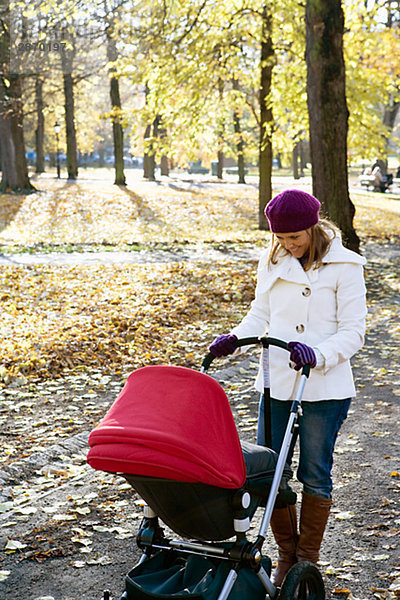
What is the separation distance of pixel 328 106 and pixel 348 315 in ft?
27.5

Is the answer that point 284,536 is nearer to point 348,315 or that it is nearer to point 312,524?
point 312,524

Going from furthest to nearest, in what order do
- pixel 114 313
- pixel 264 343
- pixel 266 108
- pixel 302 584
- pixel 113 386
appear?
pixel 266 108, pixel 114 313, pixel 113 386, pixel 264 343, pixel 302 584

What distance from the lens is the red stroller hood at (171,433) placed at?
8.99 feet

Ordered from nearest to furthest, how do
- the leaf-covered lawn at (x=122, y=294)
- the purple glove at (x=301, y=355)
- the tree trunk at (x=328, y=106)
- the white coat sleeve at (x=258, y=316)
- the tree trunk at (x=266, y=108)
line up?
1. the purple glove at (x=301, y=355)
2. the white coat sleeve at (x=258, y=316)
3. the leaf-covered lawn at (x=122, y=294)
4. the tree trunk at (x=328, y=106)
5. the tree trunk at (x=266, y=108)

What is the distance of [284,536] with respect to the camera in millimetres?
3859

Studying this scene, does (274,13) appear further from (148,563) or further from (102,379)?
(148,563)

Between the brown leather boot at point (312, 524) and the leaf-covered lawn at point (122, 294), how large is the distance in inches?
183

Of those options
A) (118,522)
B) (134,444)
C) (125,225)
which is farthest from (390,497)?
(125,225)

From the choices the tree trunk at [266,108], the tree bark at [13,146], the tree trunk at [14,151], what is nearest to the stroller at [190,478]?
the tree trunk at [266,108]

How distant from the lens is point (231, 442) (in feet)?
9.53

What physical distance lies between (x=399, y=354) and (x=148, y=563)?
238 inches

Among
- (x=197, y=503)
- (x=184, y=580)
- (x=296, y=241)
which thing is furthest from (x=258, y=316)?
(x=184, y=580)

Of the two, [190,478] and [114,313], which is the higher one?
[190,478]

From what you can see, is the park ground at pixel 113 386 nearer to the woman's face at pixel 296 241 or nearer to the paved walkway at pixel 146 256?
the paved walkway at pixel 146 256
